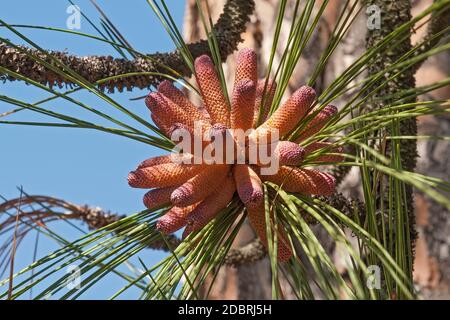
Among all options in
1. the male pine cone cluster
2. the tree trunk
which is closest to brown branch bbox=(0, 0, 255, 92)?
the male pine cone cluster

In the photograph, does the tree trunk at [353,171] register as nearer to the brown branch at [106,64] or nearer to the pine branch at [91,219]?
the pine branch at [91,219]

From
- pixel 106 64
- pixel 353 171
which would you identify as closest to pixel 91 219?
pixel 106 64

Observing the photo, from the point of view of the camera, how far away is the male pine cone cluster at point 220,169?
103cm

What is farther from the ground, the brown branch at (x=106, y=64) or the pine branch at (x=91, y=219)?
the brown branch at (x=106, y=64)

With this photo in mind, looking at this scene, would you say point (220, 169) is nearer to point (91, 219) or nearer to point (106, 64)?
point (106, 64)

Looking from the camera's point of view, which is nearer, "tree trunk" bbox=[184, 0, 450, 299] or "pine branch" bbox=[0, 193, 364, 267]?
"pine branch" bbox=[0, 193, 364, 267]

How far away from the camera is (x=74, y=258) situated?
3.52 ft

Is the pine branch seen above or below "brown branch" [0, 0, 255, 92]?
below

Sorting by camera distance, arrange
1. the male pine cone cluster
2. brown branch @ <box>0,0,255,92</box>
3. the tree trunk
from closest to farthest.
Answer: the male pine cone cluster, brown branch @ <box>0,0,255,92</box>, the tree trunk

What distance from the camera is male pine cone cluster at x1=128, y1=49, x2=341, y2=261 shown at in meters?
1.03

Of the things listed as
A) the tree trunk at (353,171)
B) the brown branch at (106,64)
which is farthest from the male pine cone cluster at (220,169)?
the tree trunk at (353,171)

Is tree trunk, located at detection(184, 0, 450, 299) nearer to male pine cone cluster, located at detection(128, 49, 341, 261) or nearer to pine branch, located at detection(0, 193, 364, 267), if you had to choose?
pine branch, located at detection(0, 193, 364, 267)
